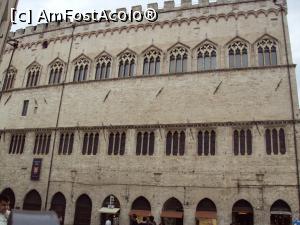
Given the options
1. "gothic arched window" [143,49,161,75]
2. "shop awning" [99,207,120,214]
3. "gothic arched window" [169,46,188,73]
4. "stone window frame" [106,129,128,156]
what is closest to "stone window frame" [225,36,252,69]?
"gothic arched window" [169,46,188,73]

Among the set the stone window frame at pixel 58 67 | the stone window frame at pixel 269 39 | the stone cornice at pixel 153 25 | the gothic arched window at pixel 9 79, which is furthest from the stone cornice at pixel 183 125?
the stone cornice at pixel 153 25

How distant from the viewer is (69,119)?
24.0 m

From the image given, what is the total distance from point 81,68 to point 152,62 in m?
5.99

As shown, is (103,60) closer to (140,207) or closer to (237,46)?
(237,46)

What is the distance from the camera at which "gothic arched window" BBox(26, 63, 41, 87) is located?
2732cm

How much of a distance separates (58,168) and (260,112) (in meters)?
14.0

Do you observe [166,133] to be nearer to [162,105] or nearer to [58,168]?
[162,105]

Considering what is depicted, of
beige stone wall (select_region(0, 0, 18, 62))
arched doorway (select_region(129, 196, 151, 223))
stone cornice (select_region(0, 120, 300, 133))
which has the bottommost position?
arched doorway (select_region(129, 196, 151, 223))

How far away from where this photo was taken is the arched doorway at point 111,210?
20.1 m

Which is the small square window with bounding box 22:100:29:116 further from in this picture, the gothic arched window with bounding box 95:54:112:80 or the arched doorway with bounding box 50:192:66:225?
the arched doorway with bounding box 50:192:66:225

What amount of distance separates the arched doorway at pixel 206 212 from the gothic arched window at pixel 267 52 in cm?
927

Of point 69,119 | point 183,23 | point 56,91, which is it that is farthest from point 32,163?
point 183,23

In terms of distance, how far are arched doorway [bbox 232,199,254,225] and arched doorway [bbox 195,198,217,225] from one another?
1.10m

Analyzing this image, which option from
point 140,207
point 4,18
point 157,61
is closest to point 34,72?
point 157,61
